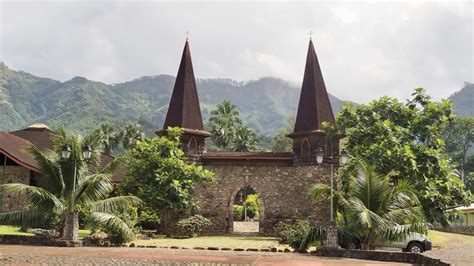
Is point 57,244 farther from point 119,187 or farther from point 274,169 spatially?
point 274,169

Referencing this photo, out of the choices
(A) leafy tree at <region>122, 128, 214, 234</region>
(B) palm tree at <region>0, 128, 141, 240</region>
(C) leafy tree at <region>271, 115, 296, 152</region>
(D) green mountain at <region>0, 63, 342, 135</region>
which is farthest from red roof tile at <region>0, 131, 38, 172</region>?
(D) green mountain at <region>0, 63, 342, 135</region>

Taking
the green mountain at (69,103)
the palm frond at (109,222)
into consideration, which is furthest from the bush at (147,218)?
the green mountain at (69,103)

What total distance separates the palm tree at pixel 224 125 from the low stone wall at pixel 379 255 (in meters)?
34.5

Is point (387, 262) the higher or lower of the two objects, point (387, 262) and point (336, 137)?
the lower

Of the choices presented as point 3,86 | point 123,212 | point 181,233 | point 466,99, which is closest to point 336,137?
point 181,233

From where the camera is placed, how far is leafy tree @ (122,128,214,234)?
24.5 metres

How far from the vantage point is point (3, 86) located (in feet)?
512

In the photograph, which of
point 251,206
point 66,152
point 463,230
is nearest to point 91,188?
point 66,152

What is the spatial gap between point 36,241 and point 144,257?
18.6ft

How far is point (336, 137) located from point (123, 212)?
11.8 meters

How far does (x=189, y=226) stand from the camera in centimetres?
2534

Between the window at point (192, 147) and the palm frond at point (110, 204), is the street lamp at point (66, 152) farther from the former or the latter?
the window at point (192, 147)

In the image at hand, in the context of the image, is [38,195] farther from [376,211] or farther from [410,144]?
[410,144]

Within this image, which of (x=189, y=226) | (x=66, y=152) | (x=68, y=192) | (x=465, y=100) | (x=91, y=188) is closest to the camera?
(x=66, y=152)
